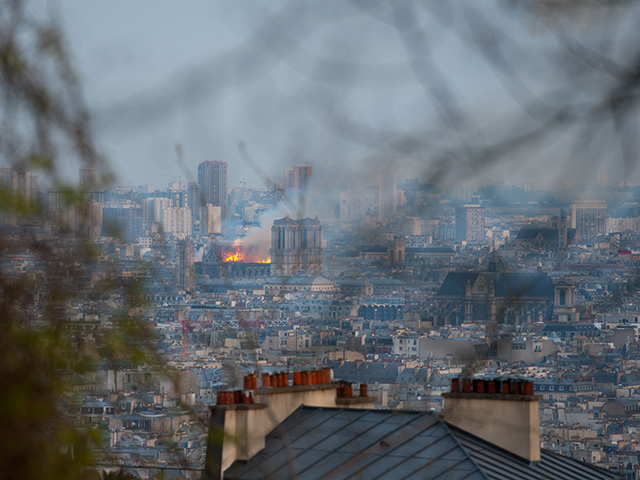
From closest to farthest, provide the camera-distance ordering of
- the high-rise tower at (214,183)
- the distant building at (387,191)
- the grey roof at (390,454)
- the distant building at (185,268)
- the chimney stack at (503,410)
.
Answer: the distant building at (387,191), the high-rise tower at (214,183), the distant building at (185,268), the grey roof at (390,454), the chimney stack at (503,410)

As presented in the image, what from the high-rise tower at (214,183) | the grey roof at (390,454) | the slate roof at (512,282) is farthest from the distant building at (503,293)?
the grey roof at (390,454)

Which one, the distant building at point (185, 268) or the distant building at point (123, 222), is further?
the distant building at point (185, 268)

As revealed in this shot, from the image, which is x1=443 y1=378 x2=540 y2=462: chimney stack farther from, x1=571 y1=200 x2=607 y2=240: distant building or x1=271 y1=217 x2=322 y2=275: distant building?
x1=571 y1=200 x2=607 y2=240: distant building

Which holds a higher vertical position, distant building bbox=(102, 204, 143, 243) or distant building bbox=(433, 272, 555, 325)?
distant building bbox=(102, 204, 143, 243)

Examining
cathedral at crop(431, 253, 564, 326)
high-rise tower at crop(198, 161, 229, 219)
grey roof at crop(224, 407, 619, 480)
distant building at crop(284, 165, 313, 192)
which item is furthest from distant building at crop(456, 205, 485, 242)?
grey roof at crop(224, 407, 619, 480)

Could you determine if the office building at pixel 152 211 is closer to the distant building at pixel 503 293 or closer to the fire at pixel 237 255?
the fire at pixel 237 255

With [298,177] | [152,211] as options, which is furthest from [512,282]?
[152,211]
